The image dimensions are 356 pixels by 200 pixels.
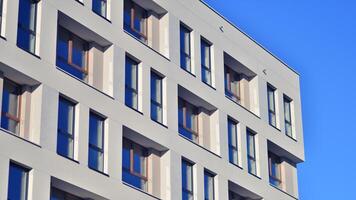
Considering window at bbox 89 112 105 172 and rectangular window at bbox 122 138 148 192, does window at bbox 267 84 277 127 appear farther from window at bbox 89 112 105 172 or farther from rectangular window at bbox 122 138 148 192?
window at bbox 89 112 105 172

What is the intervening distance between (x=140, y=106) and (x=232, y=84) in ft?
28.6

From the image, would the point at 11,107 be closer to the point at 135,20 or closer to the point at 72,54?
the point at 72,54

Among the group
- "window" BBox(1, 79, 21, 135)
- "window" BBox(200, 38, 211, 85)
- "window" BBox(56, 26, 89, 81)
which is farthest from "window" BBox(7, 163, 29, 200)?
"window" BBox(200, 38, 211, 85)

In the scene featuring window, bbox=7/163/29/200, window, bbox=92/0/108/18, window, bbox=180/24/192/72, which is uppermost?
window, bbox=180/24/192/72

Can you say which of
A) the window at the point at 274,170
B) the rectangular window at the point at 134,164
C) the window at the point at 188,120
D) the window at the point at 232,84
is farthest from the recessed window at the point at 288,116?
the rectangular window at the point at 134,164

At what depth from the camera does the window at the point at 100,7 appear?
35062 millimetres

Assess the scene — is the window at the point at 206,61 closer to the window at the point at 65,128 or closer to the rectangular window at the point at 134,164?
the rectangular window at the point at 134,164

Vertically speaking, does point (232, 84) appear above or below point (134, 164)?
above

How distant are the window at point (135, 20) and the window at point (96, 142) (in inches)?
188

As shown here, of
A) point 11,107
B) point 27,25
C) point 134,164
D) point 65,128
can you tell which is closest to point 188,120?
point 134,164

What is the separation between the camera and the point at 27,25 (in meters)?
31.7

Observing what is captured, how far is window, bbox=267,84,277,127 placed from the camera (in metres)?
44.8

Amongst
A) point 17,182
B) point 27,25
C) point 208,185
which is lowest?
point 17,182

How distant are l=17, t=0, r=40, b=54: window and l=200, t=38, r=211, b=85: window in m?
10.2
